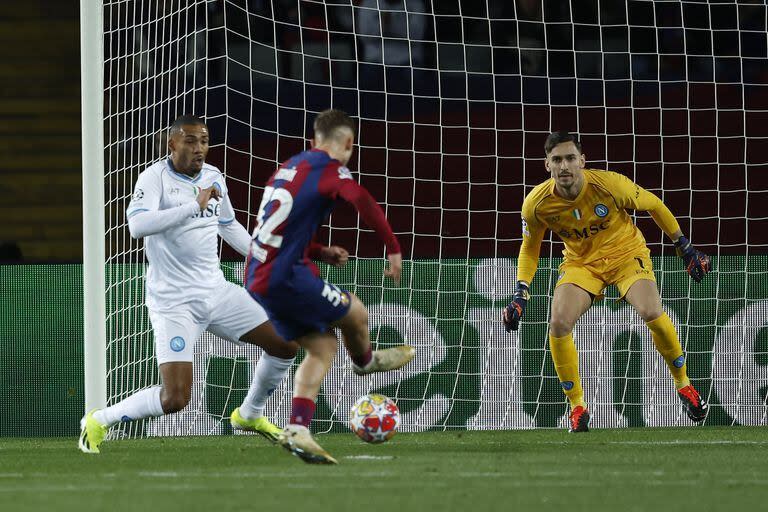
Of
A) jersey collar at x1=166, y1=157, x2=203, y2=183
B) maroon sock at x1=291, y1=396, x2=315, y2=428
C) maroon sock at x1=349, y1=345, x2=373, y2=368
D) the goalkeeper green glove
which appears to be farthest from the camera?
the goalkeeper green glove

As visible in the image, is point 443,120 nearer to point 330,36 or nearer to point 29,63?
point 330,36

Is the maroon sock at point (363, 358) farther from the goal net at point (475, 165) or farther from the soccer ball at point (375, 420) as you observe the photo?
the goal net at point (475, 165)

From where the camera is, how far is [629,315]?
953cm

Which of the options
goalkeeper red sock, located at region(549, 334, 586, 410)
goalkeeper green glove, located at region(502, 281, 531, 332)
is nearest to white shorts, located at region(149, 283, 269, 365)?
goalkeeper green glove, located at region(502, 281, 531, 332)

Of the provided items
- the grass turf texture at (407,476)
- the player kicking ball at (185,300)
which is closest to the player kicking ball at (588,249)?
the grass turf texture at (407,476)

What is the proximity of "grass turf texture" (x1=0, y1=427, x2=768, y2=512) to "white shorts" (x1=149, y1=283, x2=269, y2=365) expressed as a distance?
53 centimetres

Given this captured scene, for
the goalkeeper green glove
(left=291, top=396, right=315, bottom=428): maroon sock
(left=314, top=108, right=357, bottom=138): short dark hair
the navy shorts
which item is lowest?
(left=291, top=396, right=315, bottom=428): maroon sock

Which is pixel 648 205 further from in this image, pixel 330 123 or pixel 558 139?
pixel 330 123

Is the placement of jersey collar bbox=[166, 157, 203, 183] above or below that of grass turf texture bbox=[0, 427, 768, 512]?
above

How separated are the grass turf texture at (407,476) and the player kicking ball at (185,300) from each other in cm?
25

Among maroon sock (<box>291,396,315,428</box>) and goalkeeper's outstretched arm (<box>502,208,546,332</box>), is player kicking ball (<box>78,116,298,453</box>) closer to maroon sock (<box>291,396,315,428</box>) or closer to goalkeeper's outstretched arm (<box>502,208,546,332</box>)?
maroon sock (<box>291,396,315,428</box>)

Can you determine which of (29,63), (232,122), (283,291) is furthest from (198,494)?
(29,63)

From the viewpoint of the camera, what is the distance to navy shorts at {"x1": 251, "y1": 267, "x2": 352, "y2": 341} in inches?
222

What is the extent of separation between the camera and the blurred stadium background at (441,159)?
9.44 metres
